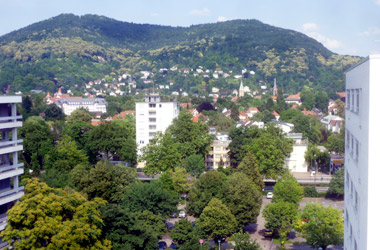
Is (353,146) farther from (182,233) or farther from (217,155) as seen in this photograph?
(217,155)

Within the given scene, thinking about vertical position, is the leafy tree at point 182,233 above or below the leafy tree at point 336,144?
below

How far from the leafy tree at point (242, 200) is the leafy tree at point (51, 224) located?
7413mm

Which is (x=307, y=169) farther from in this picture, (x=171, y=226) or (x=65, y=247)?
(x=65, y=247)

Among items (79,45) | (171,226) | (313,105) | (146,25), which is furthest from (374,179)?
(146,25)

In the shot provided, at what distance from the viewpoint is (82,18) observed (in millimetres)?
173375

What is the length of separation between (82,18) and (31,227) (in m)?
173

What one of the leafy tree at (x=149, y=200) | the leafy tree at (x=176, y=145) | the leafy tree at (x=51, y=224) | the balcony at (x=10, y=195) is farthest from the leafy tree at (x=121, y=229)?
the leafy tree at (x=176, y=145)

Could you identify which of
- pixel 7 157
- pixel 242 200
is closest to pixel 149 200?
pixel 242 200

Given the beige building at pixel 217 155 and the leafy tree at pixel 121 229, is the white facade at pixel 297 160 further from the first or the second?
the leafy tree at pixel 121 229

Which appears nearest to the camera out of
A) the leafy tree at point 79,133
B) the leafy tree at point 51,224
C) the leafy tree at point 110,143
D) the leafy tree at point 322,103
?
the leafy tree at point 51,224

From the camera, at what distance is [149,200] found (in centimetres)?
1786

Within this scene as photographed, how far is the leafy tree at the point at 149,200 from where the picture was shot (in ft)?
58.3

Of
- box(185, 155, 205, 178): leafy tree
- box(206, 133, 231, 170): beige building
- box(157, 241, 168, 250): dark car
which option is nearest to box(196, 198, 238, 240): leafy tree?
box(157, 241, 168, 250): dark car

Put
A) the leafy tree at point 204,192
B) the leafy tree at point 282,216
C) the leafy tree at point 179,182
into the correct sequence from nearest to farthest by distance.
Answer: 1. the leafy tree at point 282,216
2. the leafy tree at point 204,192
3. the leafy tree at point 179,182
